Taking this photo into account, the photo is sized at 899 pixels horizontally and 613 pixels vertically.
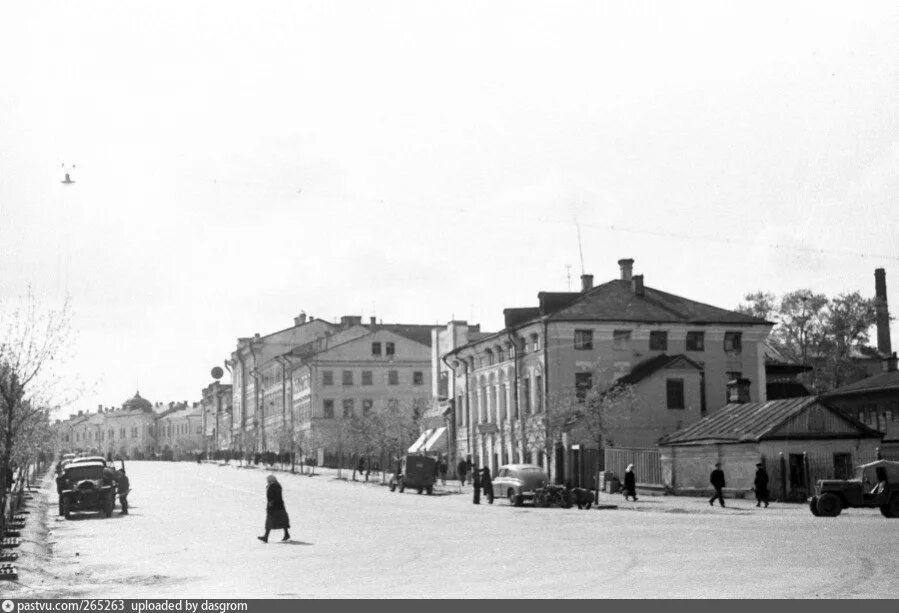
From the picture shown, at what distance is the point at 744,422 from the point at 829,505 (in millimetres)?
12445

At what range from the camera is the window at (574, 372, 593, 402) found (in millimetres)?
58438

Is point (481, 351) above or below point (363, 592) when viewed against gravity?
above

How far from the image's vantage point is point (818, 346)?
8138cm

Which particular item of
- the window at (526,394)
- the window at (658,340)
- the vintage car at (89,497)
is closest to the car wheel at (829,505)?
the vintage car at (89,497)

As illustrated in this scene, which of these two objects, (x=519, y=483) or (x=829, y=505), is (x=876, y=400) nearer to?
(x=519, y=483)

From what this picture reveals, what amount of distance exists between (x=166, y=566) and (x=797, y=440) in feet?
93.3

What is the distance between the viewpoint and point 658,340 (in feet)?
199

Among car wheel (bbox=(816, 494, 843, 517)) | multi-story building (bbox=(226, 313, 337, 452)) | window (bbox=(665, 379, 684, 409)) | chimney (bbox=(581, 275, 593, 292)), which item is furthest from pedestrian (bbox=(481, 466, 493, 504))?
multi-story building (bbox=(226, 313, 337, 452))

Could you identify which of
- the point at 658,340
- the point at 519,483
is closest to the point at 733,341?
the point at 658,340

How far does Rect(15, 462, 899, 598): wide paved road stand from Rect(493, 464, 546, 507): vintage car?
218 inches

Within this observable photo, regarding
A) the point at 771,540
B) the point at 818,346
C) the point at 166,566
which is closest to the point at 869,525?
the point at 771,540

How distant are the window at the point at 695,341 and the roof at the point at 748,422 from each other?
397 inches

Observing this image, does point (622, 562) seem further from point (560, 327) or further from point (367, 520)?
point (560, 327)

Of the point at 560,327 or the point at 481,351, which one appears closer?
the point at 560,327
